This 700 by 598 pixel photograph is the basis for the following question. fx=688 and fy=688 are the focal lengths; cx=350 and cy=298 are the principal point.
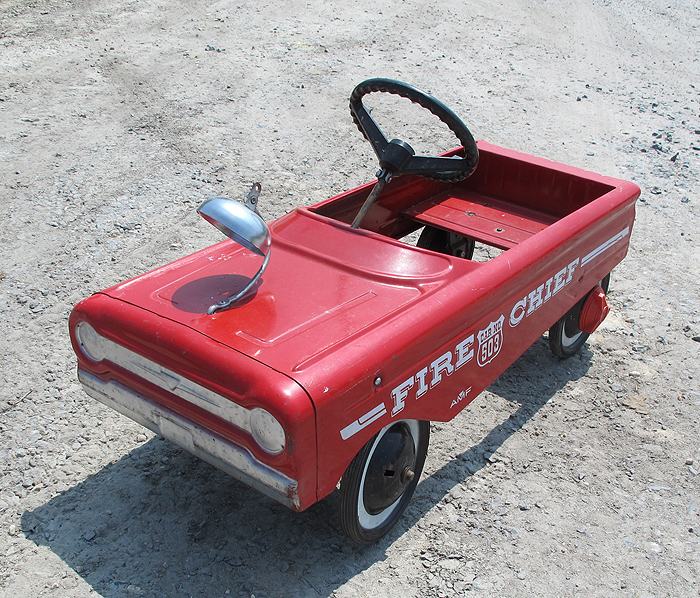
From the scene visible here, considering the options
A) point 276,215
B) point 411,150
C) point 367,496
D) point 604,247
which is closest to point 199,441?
point 367,496

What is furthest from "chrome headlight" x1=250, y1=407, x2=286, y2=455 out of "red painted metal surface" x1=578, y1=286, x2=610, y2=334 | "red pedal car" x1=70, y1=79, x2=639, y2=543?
"red painted metal surface" x1=578, y1=286, x2=610, y2=334

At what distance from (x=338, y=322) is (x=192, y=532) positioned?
45.6 inches

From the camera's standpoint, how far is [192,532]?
301cm

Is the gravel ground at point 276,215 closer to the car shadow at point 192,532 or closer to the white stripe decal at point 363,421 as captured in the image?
the car shadow at point 192,532

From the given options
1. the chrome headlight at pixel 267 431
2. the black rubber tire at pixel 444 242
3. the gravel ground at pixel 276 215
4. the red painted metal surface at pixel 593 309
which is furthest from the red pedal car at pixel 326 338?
the black rubber tire at pixel 444 242

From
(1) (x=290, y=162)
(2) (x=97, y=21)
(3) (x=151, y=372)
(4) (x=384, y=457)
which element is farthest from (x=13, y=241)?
(2) (x=97, y=21)

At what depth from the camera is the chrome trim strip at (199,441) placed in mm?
2410

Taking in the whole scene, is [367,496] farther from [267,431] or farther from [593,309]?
[593,309]

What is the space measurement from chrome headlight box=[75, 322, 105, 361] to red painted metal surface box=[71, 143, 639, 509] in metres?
0.03

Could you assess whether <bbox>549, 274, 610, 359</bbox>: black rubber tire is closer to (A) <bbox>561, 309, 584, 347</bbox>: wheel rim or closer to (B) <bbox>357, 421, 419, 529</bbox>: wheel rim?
(A) <bbox>561, 309, 584, 347</bbox>: wheel rim

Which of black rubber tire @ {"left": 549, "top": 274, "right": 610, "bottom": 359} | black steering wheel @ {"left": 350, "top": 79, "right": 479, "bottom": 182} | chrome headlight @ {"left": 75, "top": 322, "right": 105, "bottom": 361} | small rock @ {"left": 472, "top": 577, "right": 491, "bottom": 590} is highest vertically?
black steering wheel @ {"left": 350, "top": 79, "right": 479, "bottom": 182}

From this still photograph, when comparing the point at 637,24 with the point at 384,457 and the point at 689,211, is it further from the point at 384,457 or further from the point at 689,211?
the point at 384,457

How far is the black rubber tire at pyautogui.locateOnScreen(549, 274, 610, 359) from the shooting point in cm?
422

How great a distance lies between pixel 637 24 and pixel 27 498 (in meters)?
12.3
